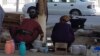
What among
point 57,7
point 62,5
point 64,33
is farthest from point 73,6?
point 64,33

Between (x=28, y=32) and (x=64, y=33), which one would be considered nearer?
(x=28, y=32)

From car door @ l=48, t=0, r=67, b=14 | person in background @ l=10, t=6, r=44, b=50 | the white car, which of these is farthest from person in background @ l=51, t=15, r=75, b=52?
car door @ l=48, t=0, r=67, b=14

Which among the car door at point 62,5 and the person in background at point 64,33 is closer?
the person in background at point 64,33

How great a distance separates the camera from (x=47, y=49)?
744 centimetres

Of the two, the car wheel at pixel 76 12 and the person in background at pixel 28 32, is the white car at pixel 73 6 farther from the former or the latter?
the person in background at pixel 28 32

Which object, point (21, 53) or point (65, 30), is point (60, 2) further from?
point (21, 53)

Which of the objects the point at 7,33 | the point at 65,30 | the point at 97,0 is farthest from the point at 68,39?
the point at 97,0

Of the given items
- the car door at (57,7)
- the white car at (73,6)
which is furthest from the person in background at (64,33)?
the car door at (57,7)

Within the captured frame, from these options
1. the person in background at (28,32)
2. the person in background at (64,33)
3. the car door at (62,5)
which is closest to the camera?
the person in background at (28,32)

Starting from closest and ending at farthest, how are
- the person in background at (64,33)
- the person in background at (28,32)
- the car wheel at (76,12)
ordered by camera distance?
the person in background at (28,32)
the person in background at (64,33)
the car wheel at (76,12)

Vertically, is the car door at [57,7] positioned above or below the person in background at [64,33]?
below

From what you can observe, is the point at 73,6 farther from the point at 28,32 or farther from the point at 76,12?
the point at 28,32

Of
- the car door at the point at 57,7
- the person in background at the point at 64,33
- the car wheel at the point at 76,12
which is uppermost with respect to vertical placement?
the person in background at the point at 64,33

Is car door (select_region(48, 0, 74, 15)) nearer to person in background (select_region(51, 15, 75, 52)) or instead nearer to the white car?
the white car
